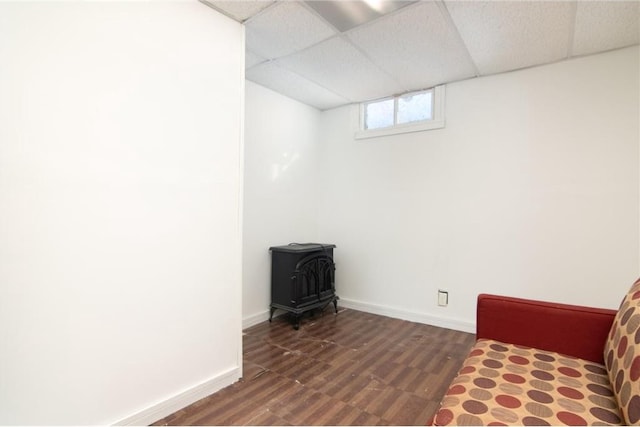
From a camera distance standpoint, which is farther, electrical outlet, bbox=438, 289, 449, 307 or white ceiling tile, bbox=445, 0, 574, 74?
electrical outlet, bbox=438, 289, 449, 307

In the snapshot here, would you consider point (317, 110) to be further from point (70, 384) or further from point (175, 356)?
point (70, 384)

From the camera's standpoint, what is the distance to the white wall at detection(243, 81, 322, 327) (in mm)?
3109

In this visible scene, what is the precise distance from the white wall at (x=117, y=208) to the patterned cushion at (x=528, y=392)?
1.44 m

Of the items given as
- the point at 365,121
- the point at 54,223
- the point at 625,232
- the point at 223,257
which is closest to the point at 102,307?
the point at 54,223

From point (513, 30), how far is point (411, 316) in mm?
A: 2609

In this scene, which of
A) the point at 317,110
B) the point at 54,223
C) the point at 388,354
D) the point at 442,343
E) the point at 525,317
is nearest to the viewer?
the point at 54,223

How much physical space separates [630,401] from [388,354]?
5.40 feet

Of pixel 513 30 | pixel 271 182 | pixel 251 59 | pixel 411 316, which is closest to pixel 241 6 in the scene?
pixel 251 59

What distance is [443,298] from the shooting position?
3107mm

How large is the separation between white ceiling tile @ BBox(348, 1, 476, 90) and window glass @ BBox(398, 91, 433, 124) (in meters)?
0.23

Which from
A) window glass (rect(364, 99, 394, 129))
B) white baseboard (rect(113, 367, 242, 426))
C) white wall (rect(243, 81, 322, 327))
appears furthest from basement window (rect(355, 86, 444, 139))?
white baseboard (rect(113, 367, 242, 426))

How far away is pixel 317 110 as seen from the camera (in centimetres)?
393

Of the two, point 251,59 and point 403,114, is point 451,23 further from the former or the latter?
point 251,59

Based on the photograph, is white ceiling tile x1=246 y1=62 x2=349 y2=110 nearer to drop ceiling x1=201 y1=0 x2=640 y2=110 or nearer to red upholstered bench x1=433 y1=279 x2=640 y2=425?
drop ceiling x1=201 y1=0 x2=640 y2=110
